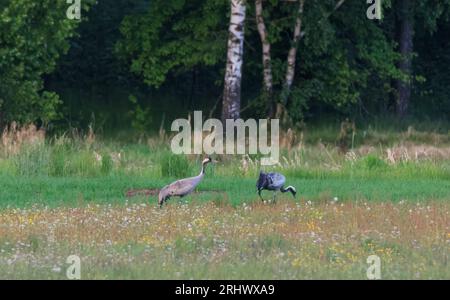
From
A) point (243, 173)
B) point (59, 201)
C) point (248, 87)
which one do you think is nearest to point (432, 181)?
point (243, 173)

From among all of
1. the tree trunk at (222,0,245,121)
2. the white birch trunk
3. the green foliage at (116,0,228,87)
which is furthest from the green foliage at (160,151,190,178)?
the green foliage at (116,0,228,87)

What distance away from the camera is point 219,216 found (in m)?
17.1

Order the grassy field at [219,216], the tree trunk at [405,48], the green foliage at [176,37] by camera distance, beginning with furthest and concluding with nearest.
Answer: the tree trunk at [405,48]
the green foliage at [176,37]
the grassy field at [219,216]

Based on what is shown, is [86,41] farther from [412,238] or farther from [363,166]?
[412,238]

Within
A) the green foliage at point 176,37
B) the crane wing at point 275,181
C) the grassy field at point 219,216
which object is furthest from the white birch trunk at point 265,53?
the crane wing at point 275,181

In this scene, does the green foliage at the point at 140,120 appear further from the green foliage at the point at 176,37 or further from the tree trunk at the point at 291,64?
the tree trunk at the point at 291,64

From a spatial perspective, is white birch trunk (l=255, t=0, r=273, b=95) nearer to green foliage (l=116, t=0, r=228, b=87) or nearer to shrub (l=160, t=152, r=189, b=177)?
green foliage (l=116, t=0, r=228, b=87)

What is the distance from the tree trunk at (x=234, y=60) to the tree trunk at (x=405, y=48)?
5430 millimetres

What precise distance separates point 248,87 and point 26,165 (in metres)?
16.2

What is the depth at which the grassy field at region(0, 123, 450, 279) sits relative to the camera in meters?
13.5

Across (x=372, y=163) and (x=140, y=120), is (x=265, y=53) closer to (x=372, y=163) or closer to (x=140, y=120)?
(x=140, y=120)

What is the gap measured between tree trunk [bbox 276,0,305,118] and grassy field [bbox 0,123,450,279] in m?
4.48

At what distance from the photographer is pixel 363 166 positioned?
23719mm

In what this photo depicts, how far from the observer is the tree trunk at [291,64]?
1217 inches
